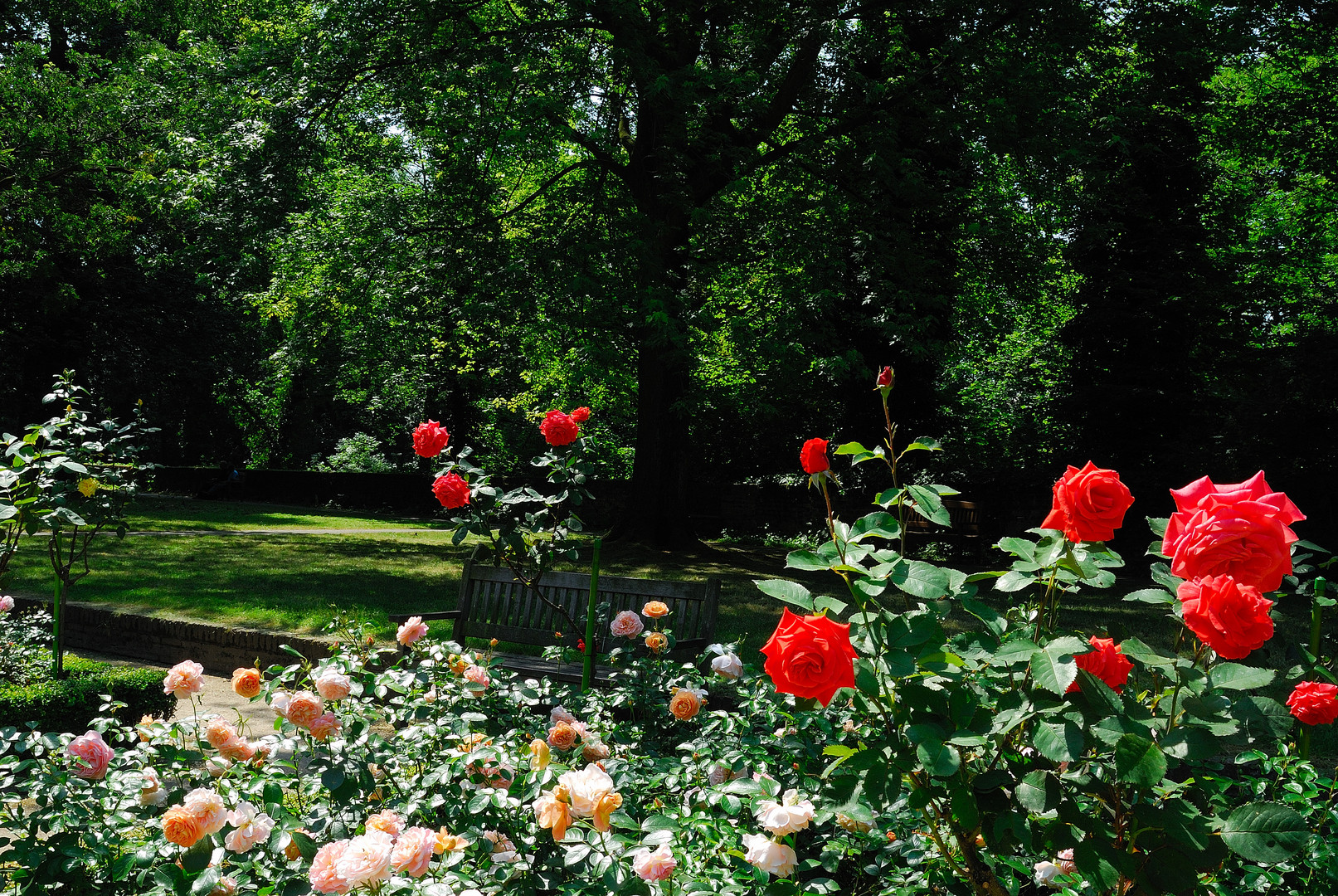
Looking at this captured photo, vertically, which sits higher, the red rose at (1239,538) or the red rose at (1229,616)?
the red rose at (1239,538)

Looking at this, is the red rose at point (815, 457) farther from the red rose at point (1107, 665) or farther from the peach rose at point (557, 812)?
the peach rose at point (557, 812)

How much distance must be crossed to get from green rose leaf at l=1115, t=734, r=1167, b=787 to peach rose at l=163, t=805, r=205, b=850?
1779 mm

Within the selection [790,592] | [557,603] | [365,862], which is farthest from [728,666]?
[557,603]

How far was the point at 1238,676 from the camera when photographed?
1.57 m

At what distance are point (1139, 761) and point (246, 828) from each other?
1762 millimetres

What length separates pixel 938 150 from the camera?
537 inches

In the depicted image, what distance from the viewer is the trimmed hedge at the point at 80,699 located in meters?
4.69

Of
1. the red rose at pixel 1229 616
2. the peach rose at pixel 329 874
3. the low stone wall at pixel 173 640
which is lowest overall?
the low stone wall at pixel 173 640

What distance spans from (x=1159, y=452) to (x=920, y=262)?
7311 millimetres

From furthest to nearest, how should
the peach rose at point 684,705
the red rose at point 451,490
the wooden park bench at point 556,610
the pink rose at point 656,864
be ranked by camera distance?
1. the wooden park bench at point 556,610
2. the red rose at point 451,490
3. the peach rose at point 684,705
4. the pink rose at point 656,864

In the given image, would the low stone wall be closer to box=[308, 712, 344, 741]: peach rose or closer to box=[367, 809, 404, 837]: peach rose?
→ box=[308, 712, 344, 741]: peach rose

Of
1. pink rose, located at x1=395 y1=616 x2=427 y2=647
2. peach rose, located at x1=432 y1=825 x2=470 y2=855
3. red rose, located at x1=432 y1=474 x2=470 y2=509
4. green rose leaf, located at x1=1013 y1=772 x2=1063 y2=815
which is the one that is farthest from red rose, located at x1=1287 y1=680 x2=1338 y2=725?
red rose, located at x1=432 y1=474 x2=470 y2=509

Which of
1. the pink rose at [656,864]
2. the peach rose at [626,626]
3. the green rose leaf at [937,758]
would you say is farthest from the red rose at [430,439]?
the green rose leaf at [937,758]

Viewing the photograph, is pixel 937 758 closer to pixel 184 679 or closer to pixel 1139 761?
pixel 1139 761
